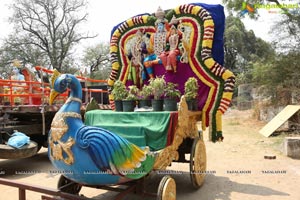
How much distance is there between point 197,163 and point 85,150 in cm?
236

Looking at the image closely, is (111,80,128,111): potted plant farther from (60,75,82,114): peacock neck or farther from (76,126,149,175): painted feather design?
(76,126,149,175): painted feather design

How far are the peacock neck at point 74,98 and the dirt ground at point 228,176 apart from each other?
1945 millimetres

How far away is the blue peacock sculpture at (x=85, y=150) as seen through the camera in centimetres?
275

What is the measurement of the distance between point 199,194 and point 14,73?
23.2ft

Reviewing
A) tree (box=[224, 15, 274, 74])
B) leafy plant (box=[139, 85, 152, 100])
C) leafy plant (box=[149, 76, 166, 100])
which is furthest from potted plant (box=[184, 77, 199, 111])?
tree (box=[224, 15, 274, 74])

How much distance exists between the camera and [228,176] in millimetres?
5496

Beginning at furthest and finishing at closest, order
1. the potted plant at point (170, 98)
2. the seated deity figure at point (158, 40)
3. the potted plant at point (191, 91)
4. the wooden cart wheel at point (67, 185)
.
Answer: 1. the seated deity figure at point (158, 40)
2. the potted plant at point (191, 91)
3. the potted plant at point (170, 98)
4. the wooden cart wheel at point (67, 185)

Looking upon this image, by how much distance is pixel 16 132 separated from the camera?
584 cm

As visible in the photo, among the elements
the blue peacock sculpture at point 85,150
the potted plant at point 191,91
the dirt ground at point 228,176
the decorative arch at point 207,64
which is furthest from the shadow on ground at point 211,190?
the blue peacock sculpture at point 85,150

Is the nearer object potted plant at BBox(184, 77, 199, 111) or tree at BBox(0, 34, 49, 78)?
potted plant at BBox(184, 77, 199, 111)

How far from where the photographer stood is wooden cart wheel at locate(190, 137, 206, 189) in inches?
177

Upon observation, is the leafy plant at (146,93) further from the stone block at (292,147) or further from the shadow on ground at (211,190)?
the stone block at (292,147)

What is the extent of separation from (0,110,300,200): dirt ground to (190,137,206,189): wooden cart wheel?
7.2 inches

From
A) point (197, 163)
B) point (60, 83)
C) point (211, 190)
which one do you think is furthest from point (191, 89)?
point (60, 83)
